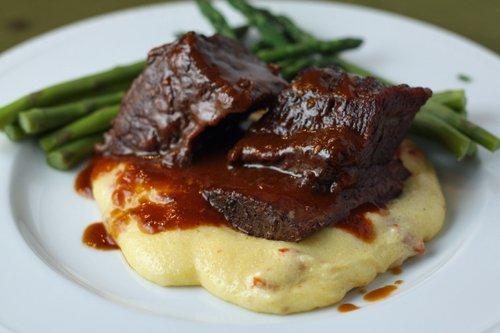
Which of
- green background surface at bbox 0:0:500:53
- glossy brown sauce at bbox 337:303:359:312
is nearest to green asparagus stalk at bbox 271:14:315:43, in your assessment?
green background surface at bbox 0:0:500:53

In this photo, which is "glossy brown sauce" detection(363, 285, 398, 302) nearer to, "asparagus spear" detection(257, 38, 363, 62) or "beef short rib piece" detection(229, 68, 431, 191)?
"beef short rib piece" detection(229, 68, 431, 191)

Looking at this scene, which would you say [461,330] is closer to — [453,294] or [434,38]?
[453,294]

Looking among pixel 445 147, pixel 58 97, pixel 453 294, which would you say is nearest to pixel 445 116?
pixel 445 147

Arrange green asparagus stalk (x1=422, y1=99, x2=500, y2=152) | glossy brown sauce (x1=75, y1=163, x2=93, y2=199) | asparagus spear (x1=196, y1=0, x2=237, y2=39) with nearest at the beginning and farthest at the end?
green asparagus stalk (x1=422, y1=99, x2=500, y2=152)
glossy brown sauce (x1=75, y1=163, x2=93, y2=199)
asparagus spear (x1=196, y1=0, x2=237, y2=39)

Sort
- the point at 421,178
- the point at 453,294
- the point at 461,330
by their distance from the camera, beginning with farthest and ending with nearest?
the point at 421,178, the point at 453,294, the point at 461,330

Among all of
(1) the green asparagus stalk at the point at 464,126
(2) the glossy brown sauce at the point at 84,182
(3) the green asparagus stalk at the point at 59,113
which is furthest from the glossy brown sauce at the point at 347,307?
(3) the green asparagus stalk at the point at 59,113

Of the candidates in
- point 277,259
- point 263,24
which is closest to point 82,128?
point 263,24
